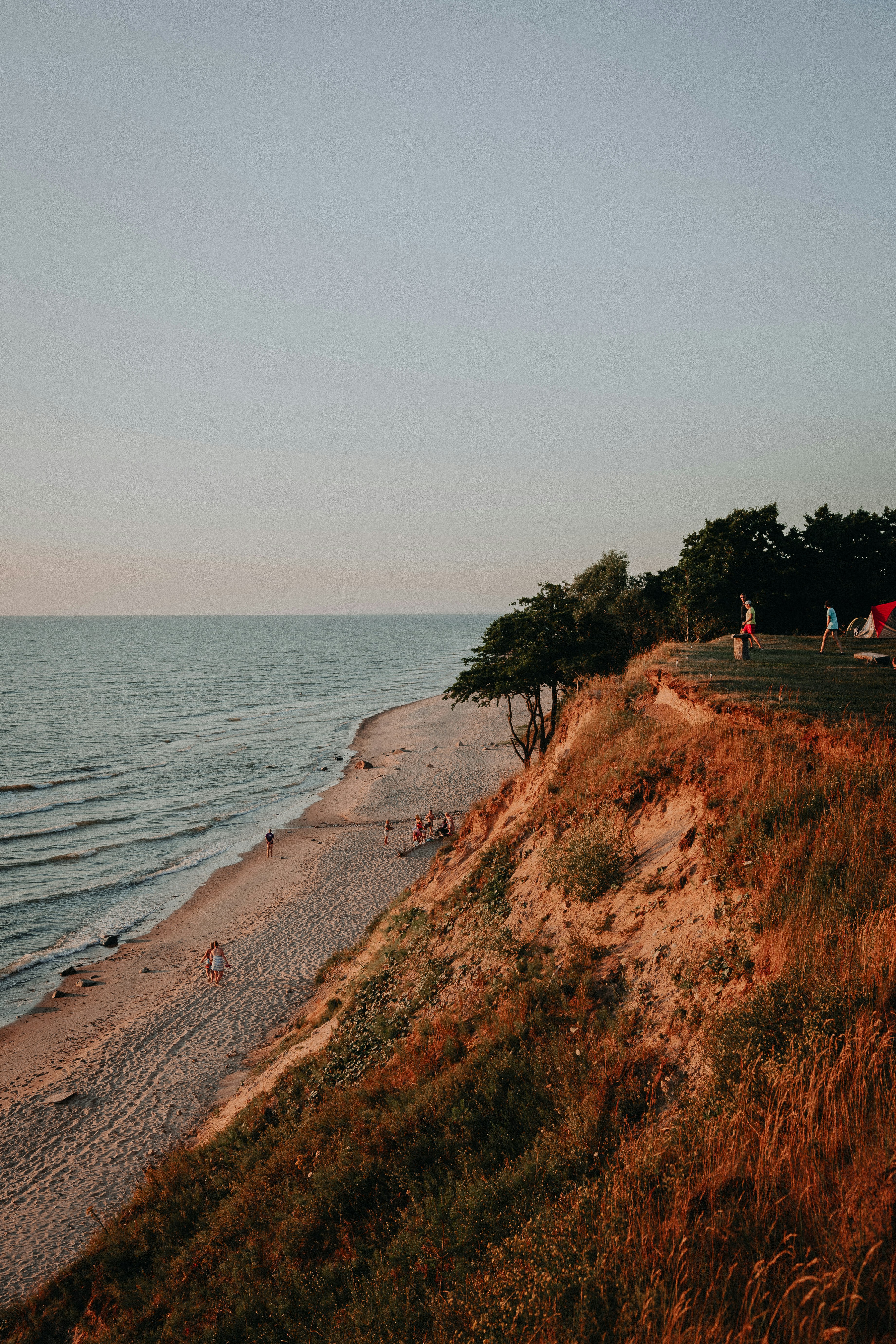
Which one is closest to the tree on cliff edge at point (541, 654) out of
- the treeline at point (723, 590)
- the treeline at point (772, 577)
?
the treeline at point (723, 590)

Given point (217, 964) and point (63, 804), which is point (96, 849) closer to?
point (63, 804)

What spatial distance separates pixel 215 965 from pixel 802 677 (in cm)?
2252

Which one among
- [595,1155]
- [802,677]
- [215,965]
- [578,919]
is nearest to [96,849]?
[215,965]

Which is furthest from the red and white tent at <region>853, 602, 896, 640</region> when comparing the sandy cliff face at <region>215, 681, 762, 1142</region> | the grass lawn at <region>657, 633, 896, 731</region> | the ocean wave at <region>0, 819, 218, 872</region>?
the ocean wave at <region>0, 819, 218, 872</region>

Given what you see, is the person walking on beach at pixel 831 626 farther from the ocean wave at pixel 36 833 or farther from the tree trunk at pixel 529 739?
the ocean wave at pixel 36 833

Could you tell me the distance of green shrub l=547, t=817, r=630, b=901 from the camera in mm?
12031

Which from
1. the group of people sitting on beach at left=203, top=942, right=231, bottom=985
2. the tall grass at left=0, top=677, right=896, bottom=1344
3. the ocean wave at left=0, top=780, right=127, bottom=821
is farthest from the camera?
the ocean wave at left=0, top=780, right=127, bottom=821

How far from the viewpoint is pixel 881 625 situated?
2278 cm

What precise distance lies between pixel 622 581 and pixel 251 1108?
39800mm

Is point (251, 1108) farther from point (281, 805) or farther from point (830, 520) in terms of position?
point (830, 520)

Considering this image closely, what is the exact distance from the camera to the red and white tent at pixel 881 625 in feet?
73.9

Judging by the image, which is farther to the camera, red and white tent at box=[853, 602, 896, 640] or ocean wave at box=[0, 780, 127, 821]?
ocean wave at box=[0, 780, 127, 821]

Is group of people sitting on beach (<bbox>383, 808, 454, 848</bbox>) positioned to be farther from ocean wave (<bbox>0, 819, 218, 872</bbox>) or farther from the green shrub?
the green shrub

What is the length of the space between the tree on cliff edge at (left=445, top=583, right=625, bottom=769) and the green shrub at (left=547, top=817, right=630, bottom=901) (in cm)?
1569
